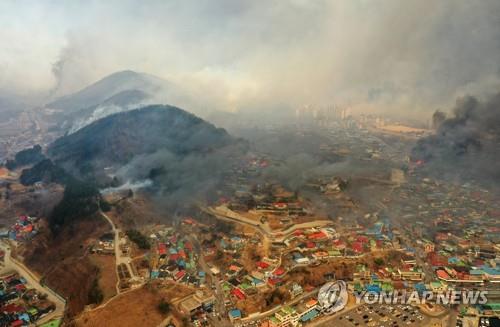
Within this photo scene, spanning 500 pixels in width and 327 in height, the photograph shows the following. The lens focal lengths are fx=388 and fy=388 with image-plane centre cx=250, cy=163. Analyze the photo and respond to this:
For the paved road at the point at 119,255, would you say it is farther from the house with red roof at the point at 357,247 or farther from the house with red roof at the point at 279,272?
the house with red roof at the point at 357,247

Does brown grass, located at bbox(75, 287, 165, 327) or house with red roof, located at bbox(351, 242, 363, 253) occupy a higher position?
house with red roof, located at bbox(351, 242, 363, 253)

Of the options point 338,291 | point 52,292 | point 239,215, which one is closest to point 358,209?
point 239,215

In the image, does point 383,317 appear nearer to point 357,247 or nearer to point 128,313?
point 357,247

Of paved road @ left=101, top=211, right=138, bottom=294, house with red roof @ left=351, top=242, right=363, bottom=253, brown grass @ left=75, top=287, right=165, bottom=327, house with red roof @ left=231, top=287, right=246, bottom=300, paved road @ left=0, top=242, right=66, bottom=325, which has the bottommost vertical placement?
paved road @ left=0, top=242, right=66, bottom=325

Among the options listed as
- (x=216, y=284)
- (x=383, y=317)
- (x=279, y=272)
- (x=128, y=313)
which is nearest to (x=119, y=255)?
(x=128, y=313)

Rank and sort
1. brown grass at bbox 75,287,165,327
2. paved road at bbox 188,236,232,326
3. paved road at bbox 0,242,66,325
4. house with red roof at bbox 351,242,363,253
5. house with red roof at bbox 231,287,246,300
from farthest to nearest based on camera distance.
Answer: house with red roof at bbox 351,242,363,253
house with red roof at bbox 231,287,246,300
paved road at bbox 0,242,66,325
paved road at bbox 188,236,232,326
brown grass at bbox 75,287,165,327

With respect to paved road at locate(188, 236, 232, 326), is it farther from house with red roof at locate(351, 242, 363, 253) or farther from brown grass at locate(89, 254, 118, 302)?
house with red roof at locate(351, 242, 363, 253)

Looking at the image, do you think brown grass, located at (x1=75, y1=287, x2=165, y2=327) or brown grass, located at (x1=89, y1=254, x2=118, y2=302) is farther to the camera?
brown grass, located at (x1=89, y1=254, x2=118, y2=302)

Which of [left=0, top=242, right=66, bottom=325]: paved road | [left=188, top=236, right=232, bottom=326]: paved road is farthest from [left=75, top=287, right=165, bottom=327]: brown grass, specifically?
[left=188, top=236, right=232, bottom=326]: paved road
